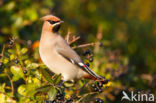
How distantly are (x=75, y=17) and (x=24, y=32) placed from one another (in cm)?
175

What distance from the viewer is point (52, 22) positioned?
2.94m

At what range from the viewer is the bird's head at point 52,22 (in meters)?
2.92

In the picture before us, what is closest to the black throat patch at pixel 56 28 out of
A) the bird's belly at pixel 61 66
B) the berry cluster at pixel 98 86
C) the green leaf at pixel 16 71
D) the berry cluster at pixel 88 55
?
the bird's belly at pixel 61 66

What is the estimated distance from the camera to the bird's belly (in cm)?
291

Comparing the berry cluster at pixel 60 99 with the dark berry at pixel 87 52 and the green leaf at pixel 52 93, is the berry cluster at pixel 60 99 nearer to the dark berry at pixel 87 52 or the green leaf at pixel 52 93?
the green leaf at pixel 52 93

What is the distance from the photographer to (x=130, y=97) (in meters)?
3.13

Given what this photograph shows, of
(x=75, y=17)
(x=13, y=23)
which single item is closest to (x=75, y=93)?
(x=13, y=23)

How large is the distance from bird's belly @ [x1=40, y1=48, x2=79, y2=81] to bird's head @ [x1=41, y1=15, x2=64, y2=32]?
0.21 m

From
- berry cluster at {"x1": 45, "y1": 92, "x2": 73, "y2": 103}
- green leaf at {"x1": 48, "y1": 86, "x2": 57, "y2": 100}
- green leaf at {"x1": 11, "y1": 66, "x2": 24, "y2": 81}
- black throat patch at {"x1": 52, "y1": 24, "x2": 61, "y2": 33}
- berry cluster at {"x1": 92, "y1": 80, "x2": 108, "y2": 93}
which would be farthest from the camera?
black throat patch at {"x1": 52, "y1": 24, "x2": 61, "y2": 33}

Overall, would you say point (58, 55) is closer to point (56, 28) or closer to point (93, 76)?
point (56, 28)

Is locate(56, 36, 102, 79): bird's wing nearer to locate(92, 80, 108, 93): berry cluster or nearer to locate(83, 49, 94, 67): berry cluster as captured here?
locate(83, 49, 94, 67): berry cluster

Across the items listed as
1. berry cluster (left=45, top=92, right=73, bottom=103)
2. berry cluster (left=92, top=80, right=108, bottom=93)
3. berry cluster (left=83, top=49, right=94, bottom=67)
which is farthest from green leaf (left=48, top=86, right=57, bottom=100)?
berry cluster (left=83, top=49, right=94, bottom=67)

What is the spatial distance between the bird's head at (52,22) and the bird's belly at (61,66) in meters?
0.21

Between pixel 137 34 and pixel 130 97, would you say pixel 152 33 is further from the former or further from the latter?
pixel 130 97
